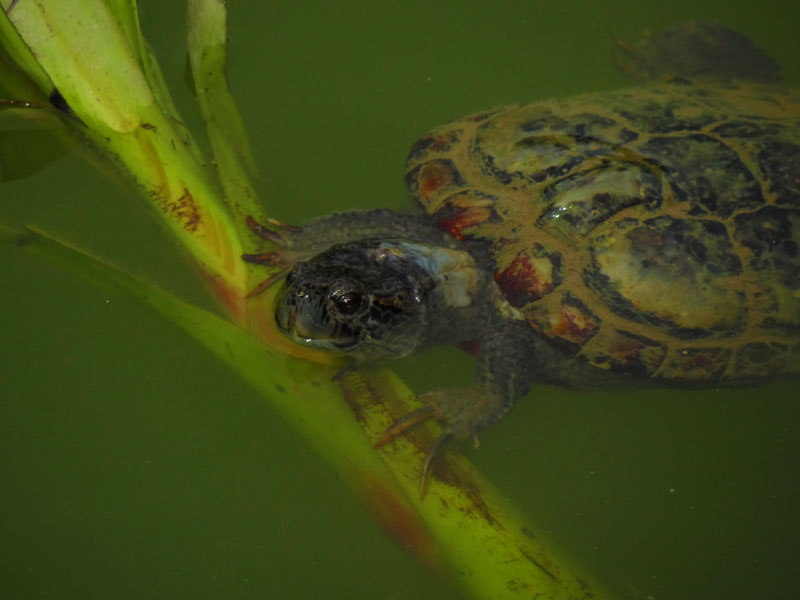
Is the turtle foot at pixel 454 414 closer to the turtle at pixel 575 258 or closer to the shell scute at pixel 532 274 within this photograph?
the turtle at pixel 575 258

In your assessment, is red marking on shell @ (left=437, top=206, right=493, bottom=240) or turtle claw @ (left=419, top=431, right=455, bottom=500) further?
red marking on shell @ (left=437, top=206, right=493, bottom=240)

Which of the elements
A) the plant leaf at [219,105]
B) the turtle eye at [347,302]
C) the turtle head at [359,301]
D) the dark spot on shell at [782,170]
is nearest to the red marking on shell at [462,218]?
the turtle head at [359,301]

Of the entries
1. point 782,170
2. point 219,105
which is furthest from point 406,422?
point 782,170

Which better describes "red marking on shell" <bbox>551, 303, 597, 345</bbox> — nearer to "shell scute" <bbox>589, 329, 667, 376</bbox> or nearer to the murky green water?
"shell scute" <bbox>589, 329, 667, 376</bbox>

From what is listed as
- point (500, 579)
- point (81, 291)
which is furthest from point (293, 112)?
point (500, 579)

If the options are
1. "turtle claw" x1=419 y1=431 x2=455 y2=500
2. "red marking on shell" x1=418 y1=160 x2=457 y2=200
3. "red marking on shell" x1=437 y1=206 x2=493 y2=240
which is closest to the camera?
"turtle claw" x1=419 y1=431 x2=455 y2=500

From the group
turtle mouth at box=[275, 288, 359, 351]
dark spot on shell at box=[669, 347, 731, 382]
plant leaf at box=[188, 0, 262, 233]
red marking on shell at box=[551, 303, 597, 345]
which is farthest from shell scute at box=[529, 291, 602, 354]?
plant leaf at box=[188, 0, 262, 233]

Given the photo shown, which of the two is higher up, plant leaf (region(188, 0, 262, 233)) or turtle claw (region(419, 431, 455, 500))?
plant leaf (region(188, 0, 262, 233))
